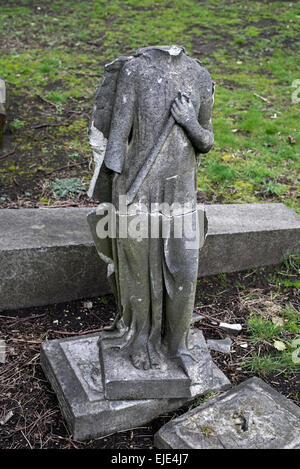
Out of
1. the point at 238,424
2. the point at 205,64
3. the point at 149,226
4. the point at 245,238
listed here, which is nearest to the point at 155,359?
the point at 238,424

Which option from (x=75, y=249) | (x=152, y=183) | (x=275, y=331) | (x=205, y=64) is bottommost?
(x=275, y=331)

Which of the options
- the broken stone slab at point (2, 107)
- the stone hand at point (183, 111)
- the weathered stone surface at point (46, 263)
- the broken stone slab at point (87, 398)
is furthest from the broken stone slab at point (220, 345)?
the broken stone slab at point (2, 107)

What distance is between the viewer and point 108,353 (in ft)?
11.5

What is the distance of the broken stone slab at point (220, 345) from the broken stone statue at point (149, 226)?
0.48m

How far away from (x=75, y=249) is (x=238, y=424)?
191 centimetres

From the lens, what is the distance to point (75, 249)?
4.40 m

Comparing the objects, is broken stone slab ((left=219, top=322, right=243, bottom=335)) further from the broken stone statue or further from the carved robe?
the carved robe

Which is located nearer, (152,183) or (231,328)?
(152,183)

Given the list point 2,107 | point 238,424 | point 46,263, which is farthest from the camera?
point 2,107

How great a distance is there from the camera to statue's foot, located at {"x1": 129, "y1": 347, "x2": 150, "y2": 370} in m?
3.40

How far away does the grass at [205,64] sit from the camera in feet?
21.5

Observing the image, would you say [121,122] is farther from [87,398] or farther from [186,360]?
[87,398]
